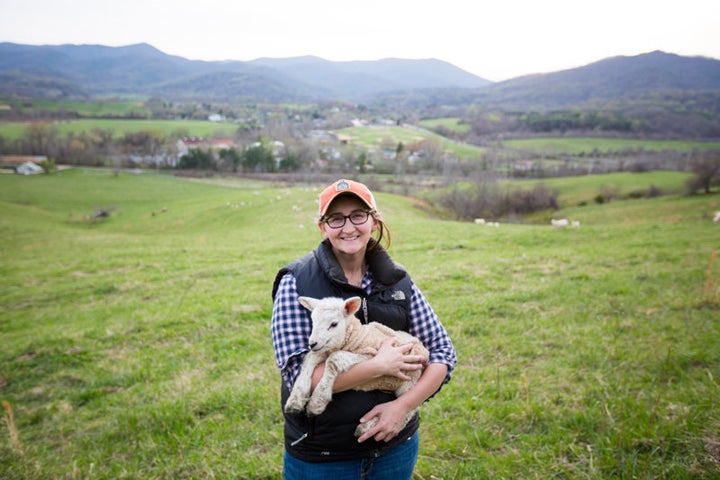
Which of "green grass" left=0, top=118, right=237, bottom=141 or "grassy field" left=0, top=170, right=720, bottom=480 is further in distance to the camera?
"green grass" left=0, top=118, right=237, bottom=141

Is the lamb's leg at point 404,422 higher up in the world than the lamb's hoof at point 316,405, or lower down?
lower down

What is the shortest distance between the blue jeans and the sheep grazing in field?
0.88 feet

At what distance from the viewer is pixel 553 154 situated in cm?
10256

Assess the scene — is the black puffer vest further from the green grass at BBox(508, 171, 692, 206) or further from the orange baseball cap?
the green grass at BBox(508, 171, 692, 206)

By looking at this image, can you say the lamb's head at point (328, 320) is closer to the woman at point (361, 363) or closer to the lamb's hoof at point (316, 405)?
the woman at point (361, 363)

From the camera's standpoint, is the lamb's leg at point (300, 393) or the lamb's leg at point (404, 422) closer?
the lamb's leg at point (300, 393)

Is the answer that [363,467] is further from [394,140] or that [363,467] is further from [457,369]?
[394,140]

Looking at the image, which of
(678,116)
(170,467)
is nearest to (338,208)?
(170,467)

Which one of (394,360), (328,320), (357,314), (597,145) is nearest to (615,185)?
(357,314)

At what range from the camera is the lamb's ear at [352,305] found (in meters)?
2.53

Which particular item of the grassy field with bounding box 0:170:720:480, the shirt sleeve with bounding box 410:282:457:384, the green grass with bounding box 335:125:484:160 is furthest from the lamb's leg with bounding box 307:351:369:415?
the green grass with bounding box 335:125:484:160

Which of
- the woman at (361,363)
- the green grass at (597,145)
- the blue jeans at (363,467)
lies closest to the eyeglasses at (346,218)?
the woman at (361,363)

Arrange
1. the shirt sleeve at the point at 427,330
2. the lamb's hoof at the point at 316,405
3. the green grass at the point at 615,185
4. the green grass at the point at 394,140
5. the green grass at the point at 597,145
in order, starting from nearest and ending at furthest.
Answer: the lamb's hoof at the point at 316,405, the shirt sleeve at the point at 427,330, the green grass at the point at 615,185, the green grass at the point at 597,145, the green grass at the point at 394,140

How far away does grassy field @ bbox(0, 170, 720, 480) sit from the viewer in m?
4.23
